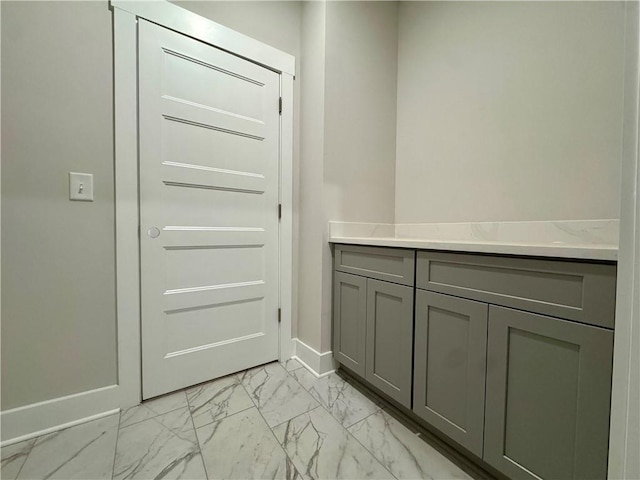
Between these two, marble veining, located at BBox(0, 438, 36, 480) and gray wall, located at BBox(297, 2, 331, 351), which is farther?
gray wall, located at BBox(297, 2, 331, 351)

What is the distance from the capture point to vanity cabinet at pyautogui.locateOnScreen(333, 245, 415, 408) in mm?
1205

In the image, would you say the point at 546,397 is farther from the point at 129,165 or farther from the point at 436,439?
the point at 129,165

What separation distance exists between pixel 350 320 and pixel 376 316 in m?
0.22

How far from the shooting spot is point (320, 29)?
5.35 feet

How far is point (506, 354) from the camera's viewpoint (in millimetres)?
873

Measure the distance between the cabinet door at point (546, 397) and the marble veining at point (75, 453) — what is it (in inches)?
55.2

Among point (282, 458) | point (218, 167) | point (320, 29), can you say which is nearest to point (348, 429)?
point (282, 458)

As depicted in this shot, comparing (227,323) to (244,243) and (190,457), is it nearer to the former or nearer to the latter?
(244,243)

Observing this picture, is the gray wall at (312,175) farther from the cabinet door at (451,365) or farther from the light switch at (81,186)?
the light switch at (81,186)

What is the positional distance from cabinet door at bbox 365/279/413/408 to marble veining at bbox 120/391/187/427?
100cm

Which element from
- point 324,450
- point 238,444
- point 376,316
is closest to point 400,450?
point 324,450

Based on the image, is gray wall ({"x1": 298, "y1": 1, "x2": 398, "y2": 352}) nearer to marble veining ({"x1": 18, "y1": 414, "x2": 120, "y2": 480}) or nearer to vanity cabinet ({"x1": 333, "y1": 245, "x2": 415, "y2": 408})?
vanity cabinet ({"x1": 333, "y1": 245, "x2": 415, "y2": 408})

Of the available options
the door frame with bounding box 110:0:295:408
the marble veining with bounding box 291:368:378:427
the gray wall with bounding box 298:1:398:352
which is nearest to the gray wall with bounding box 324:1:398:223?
the gray wall with bounding box 298:1:398:352

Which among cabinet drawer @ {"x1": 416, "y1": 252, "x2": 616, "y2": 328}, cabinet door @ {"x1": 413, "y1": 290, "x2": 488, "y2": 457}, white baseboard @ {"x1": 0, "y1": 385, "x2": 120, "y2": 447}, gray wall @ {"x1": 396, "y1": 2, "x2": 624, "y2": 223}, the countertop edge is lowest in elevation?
white baseboard @ {"x1": 0, "y1": 385, "x2": 120, "y2": 447}
